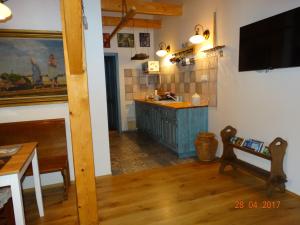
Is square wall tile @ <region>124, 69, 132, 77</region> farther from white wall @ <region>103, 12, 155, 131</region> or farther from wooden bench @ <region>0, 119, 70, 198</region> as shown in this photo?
wooden bench @ <region>0, 119, 70, 198</region>

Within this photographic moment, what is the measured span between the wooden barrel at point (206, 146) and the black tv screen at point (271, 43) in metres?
1.17

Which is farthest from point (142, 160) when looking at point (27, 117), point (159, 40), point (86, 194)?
point (159, 40)

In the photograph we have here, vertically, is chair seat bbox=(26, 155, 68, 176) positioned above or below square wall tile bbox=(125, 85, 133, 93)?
below

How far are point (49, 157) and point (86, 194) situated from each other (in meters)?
1.40

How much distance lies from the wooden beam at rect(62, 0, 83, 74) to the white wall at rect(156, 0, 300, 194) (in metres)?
2.18

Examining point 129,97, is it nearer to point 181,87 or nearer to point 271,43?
point 181,87

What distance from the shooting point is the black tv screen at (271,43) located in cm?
217

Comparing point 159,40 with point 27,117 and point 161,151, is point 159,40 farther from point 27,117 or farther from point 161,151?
point 27,117

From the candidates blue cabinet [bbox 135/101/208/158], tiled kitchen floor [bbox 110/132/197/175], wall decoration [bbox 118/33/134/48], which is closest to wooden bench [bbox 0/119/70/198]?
tiled kitchen floor [bbox 110/132/197/175]

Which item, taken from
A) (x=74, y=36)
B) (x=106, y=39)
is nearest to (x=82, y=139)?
(x=74, y=36)

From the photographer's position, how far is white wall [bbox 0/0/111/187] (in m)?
2.51

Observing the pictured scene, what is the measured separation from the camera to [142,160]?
3.60 m

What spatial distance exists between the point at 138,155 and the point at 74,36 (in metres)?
3.01

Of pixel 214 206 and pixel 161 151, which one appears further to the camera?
pixel 161 151
